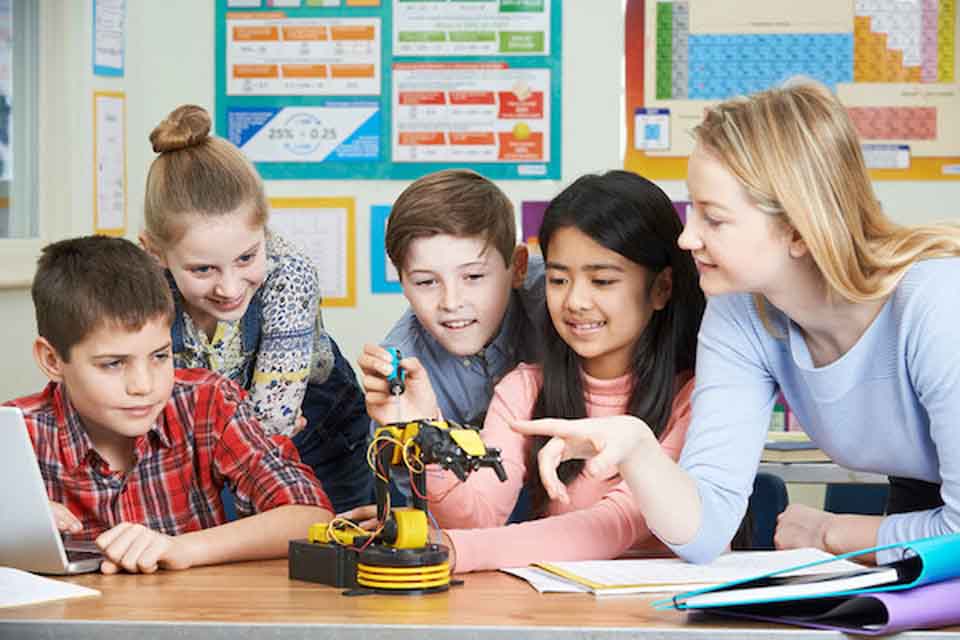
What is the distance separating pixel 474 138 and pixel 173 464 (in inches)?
88.4

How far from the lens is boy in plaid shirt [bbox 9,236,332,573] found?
191cm

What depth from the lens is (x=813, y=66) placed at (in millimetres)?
4012

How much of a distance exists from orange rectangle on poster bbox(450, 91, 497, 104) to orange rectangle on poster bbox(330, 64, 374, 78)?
0.26m

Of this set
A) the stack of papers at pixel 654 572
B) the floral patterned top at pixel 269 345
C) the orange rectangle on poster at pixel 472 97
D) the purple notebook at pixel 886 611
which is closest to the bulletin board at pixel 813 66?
the orange rectangle on poster at pixel 472 97

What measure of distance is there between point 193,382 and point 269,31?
226 cm

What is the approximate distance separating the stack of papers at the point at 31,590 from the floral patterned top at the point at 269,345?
84 centimetres

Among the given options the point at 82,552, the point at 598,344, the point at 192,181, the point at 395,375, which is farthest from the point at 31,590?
the point at 192,181

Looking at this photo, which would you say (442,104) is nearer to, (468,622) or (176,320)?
(176,320)

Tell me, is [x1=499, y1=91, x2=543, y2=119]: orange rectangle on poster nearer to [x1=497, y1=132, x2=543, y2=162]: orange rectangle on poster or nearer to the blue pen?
[x1=497, y1=132, x2=543, y2=162]: orange rectangle on poster

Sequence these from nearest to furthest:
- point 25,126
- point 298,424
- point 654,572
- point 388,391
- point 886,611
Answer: point 886,611, point 654,572, point 388,391, point 298,424, point 25,126

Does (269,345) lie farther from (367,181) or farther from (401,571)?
(367,181)

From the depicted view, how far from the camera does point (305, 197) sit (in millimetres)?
4059

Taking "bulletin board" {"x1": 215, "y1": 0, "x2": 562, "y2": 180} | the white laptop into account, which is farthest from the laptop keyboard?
"bulletin board" {"x1": 215, "y1": 0, "x2": 562, "y2": 180}

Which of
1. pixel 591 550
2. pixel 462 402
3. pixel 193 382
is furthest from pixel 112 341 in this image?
pixel 591 550
